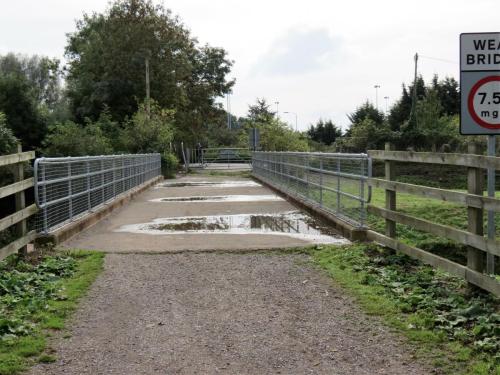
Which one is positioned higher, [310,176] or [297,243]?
[310,176]

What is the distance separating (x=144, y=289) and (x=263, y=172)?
1953 centimetres

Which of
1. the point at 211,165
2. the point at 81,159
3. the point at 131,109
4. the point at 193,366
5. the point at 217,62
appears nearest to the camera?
the point at 193,366

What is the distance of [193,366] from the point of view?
457cm

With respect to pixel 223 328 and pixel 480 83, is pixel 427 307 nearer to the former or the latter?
pixel 223 328

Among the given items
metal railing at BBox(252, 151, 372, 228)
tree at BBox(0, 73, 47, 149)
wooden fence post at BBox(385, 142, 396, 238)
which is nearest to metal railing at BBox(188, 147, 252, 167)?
tree at BBox(0, 73, 47, 149)

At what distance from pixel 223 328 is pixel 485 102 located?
3.36m

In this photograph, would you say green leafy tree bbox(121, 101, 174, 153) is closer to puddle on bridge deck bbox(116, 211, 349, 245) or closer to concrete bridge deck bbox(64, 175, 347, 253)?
concrete bridge deck bbox(64, 175, 347, 253)

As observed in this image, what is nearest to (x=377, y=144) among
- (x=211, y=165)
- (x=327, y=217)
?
(x=211, y=165)

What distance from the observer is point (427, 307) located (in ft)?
19.0

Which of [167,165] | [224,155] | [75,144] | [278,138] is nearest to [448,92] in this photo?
[224,155]

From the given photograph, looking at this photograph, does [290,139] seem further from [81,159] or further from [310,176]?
[81,159]

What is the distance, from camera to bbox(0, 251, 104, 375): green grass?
4762 millimetres

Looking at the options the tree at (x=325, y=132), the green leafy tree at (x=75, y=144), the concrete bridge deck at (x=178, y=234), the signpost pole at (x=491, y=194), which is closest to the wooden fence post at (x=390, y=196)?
the concrete bridge deck at (x=178, y=234)

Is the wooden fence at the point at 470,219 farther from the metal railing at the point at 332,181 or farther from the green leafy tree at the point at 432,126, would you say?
the green leafy tree at the point at 432,126
